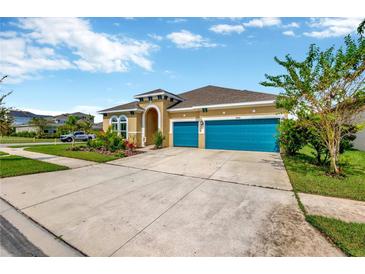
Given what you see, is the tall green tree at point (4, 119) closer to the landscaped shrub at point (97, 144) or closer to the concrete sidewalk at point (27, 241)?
the landscaped shrub at point (97, 144)

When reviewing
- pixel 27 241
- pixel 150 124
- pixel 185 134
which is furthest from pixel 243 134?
pixel 27 241

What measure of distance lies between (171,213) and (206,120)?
11898 millimetres

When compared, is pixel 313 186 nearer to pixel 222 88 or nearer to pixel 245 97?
pixel 245 97

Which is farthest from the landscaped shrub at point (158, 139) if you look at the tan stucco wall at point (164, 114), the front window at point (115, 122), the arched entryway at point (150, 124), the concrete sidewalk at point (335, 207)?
the concrete sidewalk at point (335, 207)

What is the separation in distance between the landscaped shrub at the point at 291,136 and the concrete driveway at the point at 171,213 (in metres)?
4.14

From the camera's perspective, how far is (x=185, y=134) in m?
16.3

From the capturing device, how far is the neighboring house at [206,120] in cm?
1276

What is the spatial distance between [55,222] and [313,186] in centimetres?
719

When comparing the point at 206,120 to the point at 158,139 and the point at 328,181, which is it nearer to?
the point at 158,139

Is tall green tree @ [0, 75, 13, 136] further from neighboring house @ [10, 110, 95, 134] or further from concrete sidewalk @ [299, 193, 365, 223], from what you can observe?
neighboring house @ [10, 110, 95, 134]

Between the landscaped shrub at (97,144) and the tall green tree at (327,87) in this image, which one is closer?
the tall green tree at (327,87)
